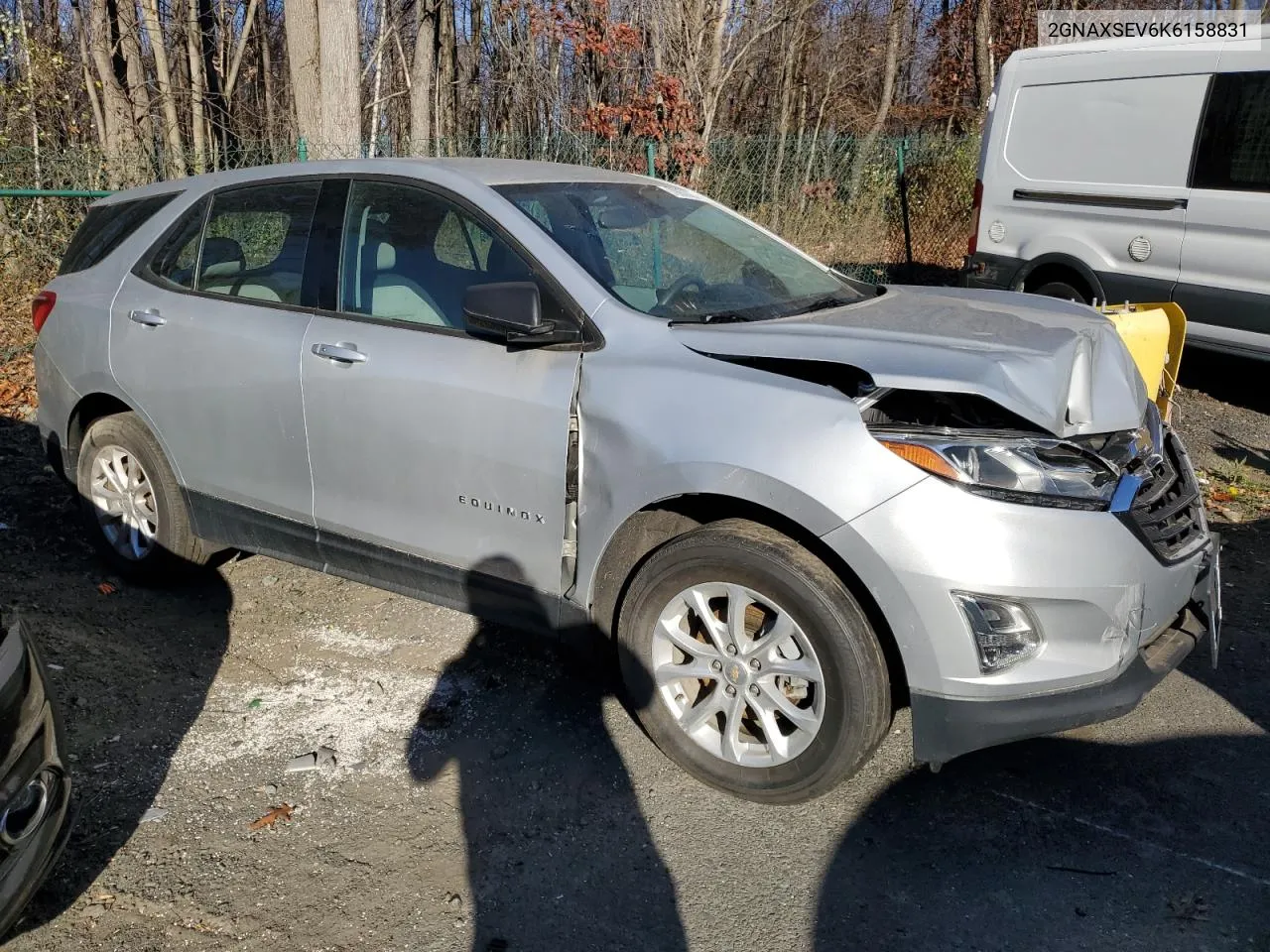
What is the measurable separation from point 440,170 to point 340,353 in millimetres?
736

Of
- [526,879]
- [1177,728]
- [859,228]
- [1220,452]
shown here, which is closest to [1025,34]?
[859,228]

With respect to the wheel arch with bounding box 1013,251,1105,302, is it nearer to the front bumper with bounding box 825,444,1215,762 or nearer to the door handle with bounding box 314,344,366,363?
the front bumper with bounding box 825,444,1215,762

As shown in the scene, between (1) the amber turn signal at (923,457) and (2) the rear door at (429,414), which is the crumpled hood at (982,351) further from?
(2) the rear door at (429,414)

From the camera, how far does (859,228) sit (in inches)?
443

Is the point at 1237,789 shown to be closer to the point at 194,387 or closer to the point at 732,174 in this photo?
the point at 194,387

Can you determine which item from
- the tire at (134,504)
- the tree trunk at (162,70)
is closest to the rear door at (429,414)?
the tire at (134,504)

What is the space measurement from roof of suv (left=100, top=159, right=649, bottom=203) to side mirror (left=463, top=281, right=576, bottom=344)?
2.09ft

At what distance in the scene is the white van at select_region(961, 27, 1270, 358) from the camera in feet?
21.9

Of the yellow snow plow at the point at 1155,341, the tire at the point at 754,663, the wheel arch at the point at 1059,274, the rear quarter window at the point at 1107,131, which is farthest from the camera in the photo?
the wheel arch at the point at 1059,274

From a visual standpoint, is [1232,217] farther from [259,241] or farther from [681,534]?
[259,241]

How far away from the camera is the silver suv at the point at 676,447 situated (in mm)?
2633

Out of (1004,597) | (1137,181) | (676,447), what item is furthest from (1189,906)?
(1137,181)

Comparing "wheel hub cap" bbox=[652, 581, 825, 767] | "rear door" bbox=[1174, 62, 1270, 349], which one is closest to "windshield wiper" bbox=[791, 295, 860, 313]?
"wheel hub cap" bbox=[652, 581, 825, 767]

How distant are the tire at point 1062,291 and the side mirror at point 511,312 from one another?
5639 millimetres
